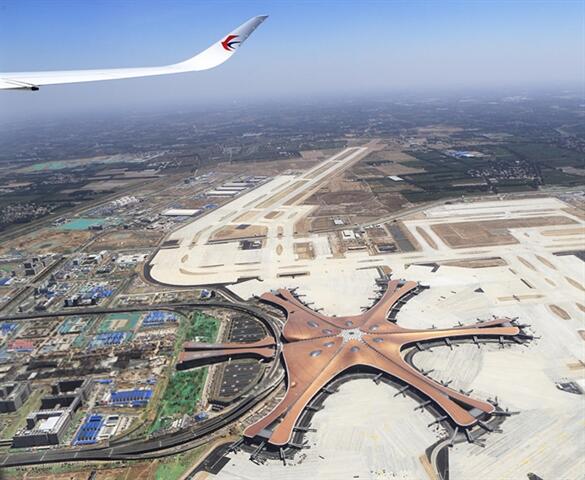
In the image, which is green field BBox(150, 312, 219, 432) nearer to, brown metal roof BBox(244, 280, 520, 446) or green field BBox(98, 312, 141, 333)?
green field BBox(98, 312, 141, 333)

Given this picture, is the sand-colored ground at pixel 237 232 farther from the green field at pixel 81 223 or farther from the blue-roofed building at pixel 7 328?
the blue-roofed building at pixel 7 328

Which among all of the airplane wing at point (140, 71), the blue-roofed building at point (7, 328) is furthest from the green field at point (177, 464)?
the blue-roofed building at point (7, 328)

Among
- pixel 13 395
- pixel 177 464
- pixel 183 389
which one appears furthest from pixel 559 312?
pixel 13 395

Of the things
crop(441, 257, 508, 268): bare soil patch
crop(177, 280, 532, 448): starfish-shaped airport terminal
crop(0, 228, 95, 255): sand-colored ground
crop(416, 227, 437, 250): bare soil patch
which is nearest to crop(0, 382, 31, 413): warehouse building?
crop(177, 280, 532, 448): starfish-shaped airport terminal

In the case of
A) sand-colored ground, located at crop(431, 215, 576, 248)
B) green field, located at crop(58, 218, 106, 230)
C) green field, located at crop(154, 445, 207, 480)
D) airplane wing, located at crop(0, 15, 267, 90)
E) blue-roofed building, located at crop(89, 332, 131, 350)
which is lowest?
green field, located at crop(154, 445, 207, 480)

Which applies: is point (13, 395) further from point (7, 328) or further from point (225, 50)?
point (225, 50)

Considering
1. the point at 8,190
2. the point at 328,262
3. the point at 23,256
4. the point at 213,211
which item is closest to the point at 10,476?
the point at 328,262

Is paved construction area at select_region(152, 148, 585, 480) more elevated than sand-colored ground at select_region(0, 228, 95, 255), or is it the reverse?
sand-colored ground at select_region(0, 228, 95, 255)

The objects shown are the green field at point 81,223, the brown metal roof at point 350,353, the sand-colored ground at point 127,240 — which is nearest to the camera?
the brown metal roof at point 350,353
